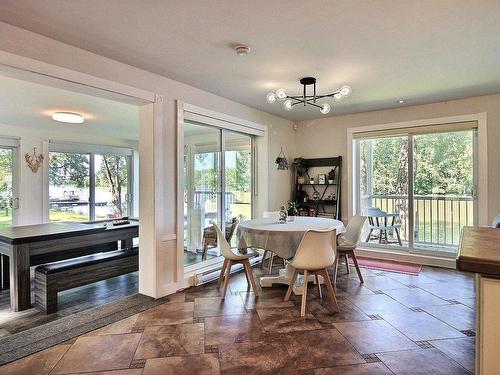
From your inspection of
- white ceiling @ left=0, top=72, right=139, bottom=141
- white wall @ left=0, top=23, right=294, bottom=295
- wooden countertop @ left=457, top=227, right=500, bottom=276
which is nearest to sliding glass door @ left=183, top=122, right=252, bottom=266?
white wall @ left=0, top=23, right=294, bottom=295

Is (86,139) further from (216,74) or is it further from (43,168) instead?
(216,74)

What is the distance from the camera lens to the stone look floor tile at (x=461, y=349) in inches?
83.7

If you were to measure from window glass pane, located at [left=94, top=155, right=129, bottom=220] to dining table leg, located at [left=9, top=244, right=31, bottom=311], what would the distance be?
12.3 feet

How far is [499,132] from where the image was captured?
419cm

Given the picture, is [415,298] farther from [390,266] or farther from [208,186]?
[208,186]

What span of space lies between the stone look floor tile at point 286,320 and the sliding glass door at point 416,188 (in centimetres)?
289

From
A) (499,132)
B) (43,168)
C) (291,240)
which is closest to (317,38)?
(291,240)

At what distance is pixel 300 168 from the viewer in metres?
5.77

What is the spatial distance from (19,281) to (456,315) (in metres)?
4.33

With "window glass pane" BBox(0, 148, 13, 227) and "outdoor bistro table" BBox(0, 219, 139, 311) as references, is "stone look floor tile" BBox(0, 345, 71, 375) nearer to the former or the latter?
"outdoor bistro table" BBox(0, 219, 139, 311)

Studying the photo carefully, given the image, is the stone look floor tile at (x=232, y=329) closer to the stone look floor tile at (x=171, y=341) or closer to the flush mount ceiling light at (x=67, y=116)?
the stone look floor tile at (x=171, y=341)

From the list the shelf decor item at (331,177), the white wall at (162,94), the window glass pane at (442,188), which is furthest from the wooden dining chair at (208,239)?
the window glass pane at (442,188)

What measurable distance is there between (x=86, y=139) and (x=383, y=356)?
22.2 feet

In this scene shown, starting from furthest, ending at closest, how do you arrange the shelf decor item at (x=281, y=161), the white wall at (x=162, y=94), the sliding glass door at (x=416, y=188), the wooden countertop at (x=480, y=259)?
the shelf decor item at (x=281, y=161)
the sliding glass door at (x=416, y=188)
the white wall at (x=162, y=94)
the wooden countertop at (x=480, y=259)
